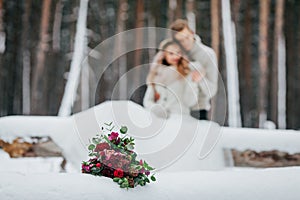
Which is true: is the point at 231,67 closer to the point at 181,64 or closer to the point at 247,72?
the point at 247,72

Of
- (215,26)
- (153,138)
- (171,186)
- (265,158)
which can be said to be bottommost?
(265,158)

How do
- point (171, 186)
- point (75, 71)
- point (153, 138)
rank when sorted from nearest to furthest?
point (171, 186) → point (153, 138) → point (75, 71)

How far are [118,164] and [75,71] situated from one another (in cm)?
306

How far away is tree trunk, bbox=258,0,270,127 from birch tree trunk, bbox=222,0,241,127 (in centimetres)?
22

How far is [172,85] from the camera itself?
3029mm

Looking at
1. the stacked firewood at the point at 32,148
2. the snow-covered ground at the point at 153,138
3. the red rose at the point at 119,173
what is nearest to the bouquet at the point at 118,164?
the red rose at the point at 119,173

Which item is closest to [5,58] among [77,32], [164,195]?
[77,32]

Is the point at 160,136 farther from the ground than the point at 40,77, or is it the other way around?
the point at 40,77

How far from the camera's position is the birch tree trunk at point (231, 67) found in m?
4.46

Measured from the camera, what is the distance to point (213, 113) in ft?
14.5

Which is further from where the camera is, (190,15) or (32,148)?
(190,15)

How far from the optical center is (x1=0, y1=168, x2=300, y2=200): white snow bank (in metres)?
1.33

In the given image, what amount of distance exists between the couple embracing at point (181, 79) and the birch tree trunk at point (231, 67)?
1395 millimetres

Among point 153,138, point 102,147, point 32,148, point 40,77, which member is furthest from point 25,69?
point 102,147
